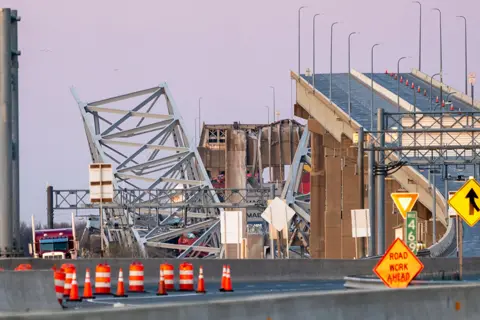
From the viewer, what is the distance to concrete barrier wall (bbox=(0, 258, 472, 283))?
33.2 meters

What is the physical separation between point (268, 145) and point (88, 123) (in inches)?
1670

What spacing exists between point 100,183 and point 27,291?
1646 cm

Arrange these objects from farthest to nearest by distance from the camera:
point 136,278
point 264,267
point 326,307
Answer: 1. point 264,267
2. point 136,278
3. point 326,307

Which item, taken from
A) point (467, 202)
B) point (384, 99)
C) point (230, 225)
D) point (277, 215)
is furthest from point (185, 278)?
point (384, 99)

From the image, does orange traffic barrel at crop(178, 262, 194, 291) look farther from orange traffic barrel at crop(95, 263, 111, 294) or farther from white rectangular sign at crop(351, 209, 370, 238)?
white rectangular sign at crop(351, 209, 370, 238)

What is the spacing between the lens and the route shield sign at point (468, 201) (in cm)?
2808

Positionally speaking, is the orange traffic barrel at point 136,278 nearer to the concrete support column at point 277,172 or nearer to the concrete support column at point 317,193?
the concrete support column at point 317,193

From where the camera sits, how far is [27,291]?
695 inches

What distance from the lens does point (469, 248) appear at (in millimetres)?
72812

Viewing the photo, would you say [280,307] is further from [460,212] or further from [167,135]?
[167,135]

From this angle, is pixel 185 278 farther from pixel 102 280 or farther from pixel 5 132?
pixel 5 132

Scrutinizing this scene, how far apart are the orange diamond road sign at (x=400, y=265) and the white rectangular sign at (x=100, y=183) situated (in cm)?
1365

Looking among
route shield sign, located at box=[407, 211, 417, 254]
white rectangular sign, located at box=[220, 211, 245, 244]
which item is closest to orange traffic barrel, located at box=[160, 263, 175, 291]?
white rectangular sign, located at box=[220, 211, 245, 244]

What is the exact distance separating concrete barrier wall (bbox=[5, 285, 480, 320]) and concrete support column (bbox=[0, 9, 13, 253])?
13551mm
